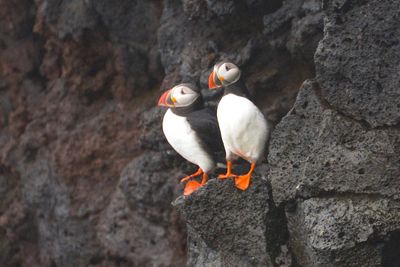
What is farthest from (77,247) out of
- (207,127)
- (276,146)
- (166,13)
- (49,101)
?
(276,146)

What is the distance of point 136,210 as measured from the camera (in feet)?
21.8

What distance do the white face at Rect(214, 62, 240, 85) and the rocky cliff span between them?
426mm

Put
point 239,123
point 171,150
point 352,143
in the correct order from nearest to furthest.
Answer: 1. point 352,143
2. point 239,123
3. point 171,150

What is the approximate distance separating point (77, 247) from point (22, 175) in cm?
110

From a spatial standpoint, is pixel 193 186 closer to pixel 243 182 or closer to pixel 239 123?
pixel 243 182

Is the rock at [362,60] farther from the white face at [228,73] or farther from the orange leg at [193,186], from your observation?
the orange leg at [193,186]

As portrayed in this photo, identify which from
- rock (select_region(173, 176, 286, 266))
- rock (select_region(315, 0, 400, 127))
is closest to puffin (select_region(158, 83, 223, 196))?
rock (select_region(173, 176, 286, 266))

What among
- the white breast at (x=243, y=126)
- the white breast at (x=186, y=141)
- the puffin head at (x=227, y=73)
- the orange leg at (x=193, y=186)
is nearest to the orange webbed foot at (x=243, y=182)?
the white breast at (x=243, y=126)

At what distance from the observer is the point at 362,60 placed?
3936mm

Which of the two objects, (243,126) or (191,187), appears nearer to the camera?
(243,126)

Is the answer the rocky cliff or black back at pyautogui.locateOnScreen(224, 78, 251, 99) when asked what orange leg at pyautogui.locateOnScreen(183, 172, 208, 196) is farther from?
black back at pyautogui.locateOnScreen(224, 78, 251, 99)

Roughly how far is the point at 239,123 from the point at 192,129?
0.48 meters

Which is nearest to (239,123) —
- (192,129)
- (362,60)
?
(192,129)

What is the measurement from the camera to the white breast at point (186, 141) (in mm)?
4707
